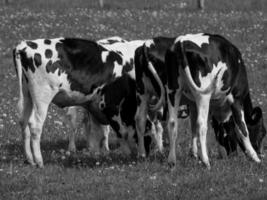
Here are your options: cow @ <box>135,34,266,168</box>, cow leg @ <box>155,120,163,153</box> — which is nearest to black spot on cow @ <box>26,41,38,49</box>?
cow @ <box>135,34,266,168</box>

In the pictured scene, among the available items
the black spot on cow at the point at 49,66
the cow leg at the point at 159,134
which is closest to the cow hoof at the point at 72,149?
the cow leg at the point at 159,134

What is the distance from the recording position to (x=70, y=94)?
11938mm

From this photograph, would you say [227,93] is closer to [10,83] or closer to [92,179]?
[92,179]

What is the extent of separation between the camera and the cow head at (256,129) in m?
12.4

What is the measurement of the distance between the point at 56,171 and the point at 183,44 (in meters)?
2.54

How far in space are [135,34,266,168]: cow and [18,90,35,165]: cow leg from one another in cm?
178

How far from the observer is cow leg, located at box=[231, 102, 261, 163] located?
11711 mm

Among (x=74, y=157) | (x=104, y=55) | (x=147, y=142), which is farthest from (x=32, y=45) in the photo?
(x=147, y=142)

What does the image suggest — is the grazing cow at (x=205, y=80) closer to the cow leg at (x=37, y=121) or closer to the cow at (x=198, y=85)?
the cow at (x=198, y=85)

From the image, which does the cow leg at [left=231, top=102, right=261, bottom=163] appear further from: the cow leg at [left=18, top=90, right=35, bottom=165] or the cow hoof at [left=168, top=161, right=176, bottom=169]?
the cow leg at [left=18, top=90, right=35, bottom=165]

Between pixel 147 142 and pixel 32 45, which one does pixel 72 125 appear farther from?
pixel 32 45

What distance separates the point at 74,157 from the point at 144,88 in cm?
157

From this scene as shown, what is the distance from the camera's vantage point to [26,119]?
12.0m

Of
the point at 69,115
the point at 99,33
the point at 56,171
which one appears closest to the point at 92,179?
the point at 56,171
